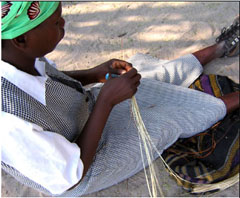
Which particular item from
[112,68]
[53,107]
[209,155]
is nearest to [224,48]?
[209,155]

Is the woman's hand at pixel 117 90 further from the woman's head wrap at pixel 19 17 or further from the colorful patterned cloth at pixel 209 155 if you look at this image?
the colorful patterned cloth at pixel 209 155

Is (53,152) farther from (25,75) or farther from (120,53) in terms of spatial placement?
(120,53)

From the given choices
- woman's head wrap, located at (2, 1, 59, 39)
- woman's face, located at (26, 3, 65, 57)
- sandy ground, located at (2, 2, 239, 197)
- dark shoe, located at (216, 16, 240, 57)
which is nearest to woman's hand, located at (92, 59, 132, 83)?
woman's face, located at (26, 3, 65, 57)

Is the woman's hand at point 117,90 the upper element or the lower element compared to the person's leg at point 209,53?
upper

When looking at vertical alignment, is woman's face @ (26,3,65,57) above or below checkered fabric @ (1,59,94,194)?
above

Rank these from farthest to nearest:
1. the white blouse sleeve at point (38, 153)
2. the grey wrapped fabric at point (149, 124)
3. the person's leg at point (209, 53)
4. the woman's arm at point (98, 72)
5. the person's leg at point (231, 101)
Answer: the person's leg at point (209, 53) < the person's leg at point (231, 101) < the woman's arm at point (98, 72) < the grey wrapped fabric at point (149, 124) < the white blouse sleeve at point (38, 153)

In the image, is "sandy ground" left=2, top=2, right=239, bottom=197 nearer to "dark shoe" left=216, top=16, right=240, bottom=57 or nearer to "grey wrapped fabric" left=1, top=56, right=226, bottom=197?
"dark shoe" left=216, top=16, right=240, bottom=57

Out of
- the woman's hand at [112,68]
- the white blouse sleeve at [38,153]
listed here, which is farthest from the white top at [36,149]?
the woman's hand at [112,68]

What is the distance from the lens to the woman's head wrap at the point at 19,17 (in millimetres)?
912

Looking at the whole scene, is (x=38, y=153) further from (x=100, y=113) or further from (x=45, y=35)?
(x=45, y=35)

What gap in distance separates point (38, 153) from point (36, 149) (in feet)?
0.05

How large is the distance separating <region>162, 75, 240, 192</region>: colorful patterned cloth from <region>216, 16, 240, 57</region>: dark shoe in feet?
1.66

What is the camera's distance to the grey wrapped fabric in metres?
1.34

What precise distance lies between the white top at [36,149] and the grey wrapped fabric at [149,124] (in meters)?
0.24
